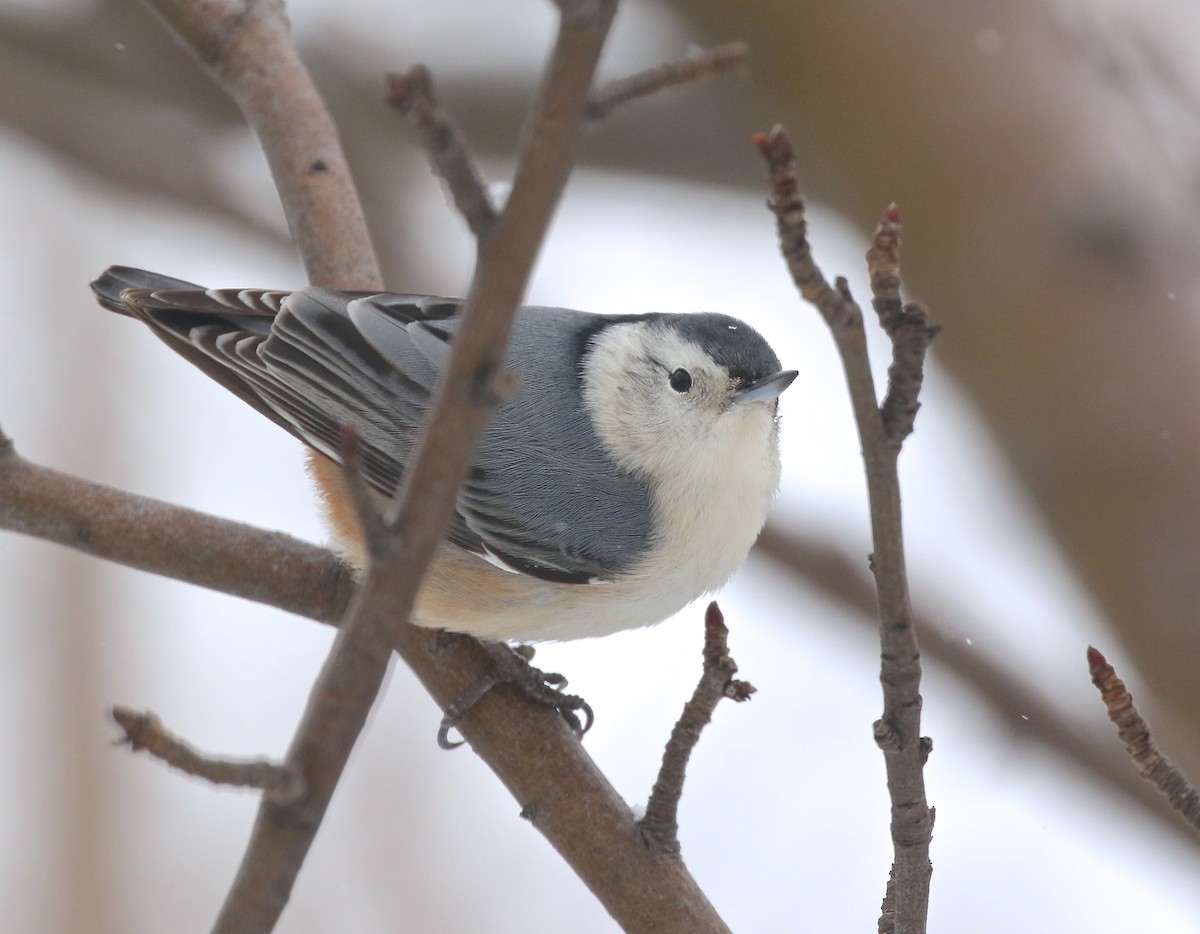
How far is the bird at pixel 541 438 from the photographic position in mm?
1687

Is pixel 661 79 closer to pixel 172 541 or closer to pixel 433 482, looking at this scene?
pixel 433 482

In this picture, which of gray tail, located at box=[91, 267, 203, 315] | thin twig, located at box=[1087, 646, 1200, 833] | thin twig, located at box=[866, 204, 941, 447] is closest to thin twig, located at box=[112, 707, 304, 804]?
thin twig, located at box=[866, 204, 941, 447]

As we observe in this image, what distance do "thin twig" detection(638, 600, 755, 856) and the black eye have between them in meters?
0.64

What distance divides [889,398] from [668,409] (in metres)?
0.93

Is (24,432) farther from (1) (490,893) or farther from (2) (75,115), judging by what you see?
(1) (490,893)

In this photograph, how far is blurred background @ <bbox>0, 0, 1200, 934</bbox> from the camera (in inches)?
86.0

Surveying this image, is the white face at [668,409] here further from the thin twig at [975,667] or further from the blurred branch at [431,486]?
the blurred branch at [431,486]

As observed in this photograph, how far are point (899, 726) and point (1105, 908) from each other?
2.22 metres

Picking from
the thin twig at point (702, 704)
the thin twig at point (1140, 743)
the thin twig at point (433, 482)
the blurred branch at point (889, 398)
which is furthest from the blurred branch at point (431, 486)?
the thin twig at point (1140, 743)

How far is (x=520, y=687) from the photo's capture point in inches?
65.1

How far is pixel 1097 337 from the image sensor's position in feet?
7.06

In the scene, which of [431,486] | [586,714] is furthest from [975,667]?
A: [431,486]

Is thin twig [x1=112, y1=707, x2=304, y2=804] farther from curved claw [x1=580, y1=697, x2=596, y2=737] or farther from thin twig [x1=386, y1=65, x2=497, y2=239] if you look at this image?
curved claw [x1=580, y1=697, x2=596, y2=737]

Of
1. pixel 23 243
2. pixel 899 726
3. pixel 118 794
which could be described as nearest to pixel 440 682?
pixel 899 726
